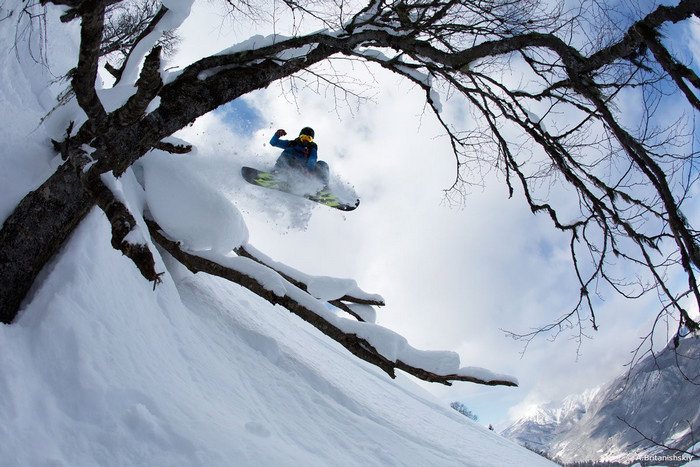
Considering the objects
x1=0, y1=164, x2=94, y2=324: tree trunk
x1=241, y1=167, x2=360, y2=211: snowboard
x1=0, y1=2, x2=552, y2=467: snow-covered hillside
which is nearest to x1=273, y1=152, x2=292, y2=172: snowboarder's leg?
x1=241, y1=167, x2=360, y2=211: snowboard

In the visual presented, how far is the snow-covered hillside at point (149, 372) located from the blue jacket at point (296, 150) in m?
3.00

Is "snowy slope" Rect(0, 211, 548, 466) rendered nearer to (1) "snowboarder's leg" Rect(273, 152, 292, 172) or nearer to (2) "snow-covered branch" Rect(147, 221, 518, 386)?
(2) "snow-covered branch" Rect(147, 221, 518, 386)

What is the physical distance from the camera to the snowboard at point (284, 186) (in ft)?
21.2

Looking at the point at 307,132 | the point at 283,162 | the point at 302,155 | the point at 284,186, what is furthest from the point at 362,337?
the point at 307,132

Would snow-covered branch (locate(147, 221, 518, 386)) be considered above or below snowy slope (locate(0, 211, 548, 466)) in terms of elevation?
above

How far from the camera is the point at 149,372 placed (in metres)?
2.32

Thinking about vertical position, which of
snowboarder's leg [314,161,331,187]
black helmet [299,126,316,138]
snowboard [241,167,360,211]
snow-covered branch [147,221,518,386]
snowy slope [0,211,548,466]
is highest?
black helmet [299,126,316,138]

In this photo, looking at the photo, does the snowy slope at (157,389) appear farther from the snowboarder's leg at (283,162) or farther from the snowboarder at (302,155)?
the snowboarder at (302,155)

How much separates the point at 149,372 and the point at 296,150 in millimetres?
5506

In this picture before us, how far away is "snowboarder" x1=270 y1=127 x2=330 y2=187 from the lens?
717cm

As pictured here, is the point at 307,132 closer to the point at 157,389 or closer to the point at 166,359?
the point at 166,359

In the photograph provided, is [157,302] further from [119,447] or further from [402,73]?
[402,73]

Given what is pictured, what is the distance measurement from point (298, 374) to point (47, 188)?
100 inches

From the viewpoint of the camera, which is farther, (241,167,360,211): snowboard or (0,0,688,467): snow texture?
(241,167,360,211): snowboard
